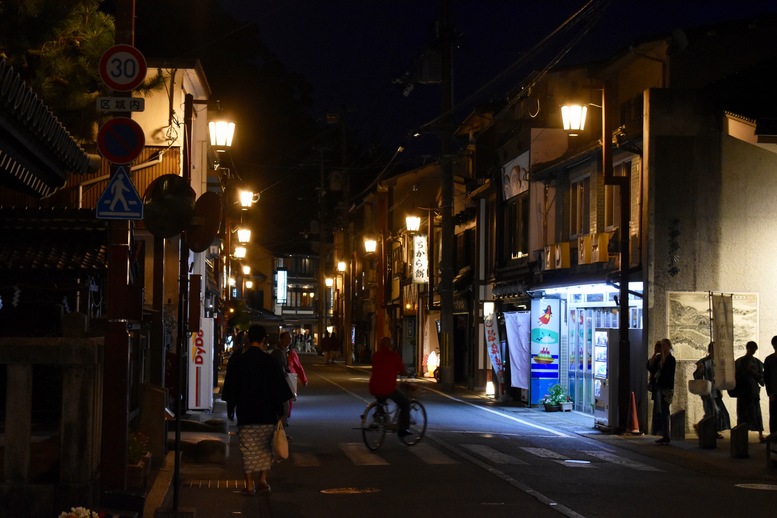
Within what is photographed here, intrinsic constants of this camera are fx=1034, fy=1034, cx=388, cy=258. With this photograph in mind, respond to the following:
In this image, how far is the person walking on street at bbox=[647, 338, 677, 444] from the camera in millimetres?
20453

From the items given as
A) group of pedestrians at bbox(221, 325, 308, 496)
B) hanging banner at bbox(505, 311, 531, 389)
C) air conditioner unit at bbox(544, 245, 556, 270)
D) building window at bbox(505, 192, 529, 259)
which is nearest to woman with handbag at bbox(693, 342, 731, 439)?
air conditioner unit at bbox(544, 245, 556, 270)

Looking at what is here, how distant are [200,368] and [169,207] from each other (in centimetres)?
1477

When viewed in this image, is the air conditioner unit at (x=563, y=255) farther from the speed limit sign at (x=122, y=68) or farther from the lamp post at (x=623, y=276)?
the speed limit sign at (x=122, y=68)

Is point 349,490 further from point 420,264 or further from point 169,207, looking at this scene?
point 420,264

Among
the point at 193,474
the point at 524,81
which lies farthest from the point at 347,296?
the point at 193,474

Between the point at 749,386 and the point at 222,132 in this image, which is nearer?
the point at 749,386

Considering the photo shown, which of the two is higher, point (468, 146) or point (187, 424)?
point (468, 146)

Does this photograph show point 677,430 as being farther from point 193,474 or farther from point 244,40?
point 244,40

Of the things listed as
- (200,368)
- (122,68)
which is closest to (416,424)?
(200,368)

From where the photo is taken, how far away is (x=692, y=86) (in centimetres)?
2508

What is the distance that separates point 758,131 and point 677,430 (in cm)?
634

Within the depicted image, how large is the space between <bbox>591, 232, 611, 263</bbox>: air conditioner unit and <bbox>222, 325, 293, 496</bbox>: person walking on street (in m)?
13.5

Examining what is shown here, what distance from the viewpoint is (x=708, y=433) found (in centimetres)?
1933

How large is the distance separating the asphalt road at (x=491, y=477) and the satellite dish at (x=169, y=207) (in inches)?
131
